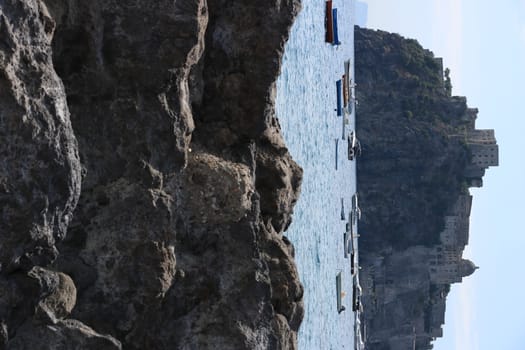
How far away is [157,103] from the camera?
4469 millimetres

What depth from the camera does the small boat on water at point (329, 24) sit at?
537 inches

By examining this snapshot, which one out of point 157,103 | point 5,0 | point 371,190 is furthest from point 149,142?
point 371,190

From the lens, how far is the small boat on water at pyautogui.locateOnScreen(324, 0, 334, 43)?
13648 millimetres

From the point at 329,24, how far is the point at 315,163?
2988 mm

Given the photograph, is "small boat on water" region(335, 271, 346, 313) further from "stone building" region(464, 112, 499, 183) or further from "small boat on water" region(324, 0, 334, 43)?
"stone building" region(464, 112, 499, 183)

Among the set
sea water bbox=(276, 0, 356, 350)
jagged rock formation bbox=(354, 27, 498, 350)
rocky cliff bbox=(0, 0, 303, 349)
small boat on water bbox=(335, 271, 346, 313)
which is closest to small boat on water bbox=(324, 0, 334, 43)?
sea water bbox=(276, 0, 356, 350)

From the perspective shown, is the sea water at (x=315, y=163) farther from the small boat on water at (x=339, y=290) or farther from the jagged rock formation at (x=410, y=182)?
the jagged rock formation at (x=410, y=182)

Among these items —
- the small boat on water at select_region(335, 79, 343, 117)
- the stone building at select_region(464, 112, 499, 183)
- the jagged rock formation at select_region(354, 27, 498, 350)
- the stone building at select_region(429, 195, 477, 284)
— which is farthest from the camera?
the stone building at select_region(429, 195, 477, 284)

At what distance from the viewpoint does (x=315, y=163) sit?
38.7 feet

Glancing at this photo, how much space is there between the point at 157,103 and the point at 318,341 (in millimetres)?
6899

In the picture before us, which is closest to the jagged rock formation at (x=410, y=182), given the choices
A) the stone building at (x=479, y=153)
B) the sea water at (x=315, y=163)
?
the stone building at (x=479, y=153)

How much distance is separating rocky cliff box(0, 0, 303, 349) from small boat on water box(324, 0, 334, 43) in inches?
323

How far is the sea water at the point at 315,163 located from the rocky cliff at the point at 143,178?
11.4 feet

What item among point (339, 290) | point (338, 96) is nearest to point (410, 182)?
point (338, 96)
